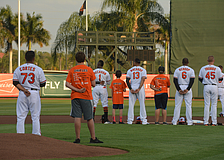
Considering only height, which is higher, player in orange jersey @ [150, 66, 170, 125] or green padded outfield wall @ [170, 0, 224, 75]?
green padded outfield wall @ [170, 0, 224, 75]

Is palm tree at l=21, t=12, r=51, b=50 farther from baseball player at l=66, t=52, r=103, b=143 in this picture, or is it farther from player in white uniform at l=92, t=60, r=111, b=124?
baseball player at l=66, t=52, r=103, b=143

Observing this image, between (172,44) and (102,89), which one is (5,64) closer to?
(172,44)

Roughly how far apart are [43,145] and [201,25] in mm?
23653

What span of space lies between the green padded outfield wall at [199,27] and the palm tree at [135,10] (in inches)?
494

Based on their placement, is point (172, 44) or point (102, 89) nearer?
point (102, 89)

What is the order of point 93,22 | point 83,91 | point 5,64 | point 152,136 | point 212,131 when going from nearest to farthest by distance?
point 83,91, point 152,136, point 212,131, point 93,22, point 5,64

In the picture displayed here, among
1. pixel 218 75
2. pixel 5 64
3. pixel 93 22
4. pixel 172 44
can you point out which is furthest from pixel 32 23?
pixel 218 75

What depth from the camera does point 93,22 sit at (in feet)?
139

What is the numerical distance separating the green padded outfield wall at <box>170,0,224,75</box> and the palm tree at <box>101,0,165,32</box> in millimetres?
12541

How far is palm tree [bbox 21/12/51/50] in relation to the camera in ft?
183

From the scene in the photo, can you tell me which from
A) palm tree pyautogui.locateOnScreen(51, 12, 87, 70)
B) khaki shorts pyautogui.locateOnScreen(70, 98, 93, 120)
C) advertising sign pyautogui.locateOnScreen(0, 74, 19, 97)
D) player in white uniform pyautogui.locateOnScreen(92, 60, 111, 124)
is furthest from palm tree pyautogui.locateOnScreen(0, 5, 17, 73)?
khaki shorts pyautogui.locateOnScreen(70, 98, 93, 120)

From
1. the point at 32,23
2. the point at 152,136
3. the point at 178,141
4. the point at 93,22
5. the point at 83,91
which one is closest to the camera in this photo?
the point at 83,91

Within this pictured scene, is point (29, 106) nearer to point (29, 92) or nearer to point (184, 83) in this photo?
point (29, 92)

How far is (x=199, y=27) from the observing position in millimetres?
27359
